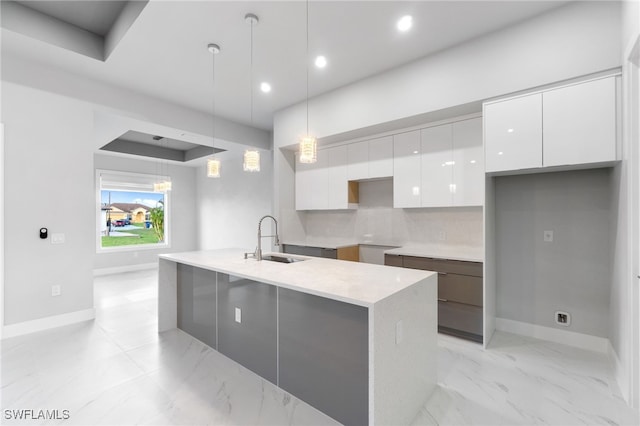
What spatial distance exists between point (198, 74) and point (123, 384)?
327 centimetres

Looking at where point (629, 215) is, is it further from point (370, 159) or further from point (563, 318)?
point (370, 159)

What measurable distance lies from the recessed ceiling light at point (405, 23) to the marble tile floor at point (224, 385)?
303 cm

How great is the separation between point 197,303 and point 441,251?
2.93 m

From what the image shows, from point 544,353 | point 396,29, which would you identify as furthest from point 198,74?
point 544,353

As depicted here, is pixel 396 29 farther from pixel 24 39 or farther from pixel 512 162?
pixel 24 39

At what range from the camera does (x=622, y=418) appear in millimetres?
1851

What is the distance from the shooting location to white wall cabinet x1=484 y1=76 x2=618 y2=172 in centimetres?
225

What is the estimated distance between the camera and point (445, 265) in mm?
3148

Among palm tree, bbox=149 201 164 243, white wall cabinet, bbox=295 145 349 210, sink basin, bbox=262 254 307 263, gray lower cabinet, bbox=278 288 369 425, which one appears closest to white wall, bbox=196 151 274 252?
palm tree, bbox=149 201 164 243

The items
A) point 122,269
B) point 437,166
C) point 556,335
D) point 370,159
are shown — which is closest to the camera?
point 556,335

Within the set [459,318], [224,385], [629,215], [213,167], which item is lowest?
[224,385]

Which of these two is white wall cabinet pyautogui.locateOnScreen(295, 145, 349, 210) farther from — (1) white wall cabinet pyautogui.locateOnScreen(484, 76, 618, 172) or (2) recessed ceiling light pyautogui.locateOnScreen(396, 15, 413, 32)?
(1) white wall cabinet pyautogui.locateOnScreen(484, 76, 618, 172)

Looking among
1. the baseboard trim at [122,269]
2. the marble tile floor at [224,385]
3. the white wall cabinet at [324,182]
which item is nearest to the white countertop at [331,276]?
the marble tile floor at [224,385]

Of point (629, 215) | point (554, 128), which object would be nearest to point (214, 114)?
point (554, 128)
